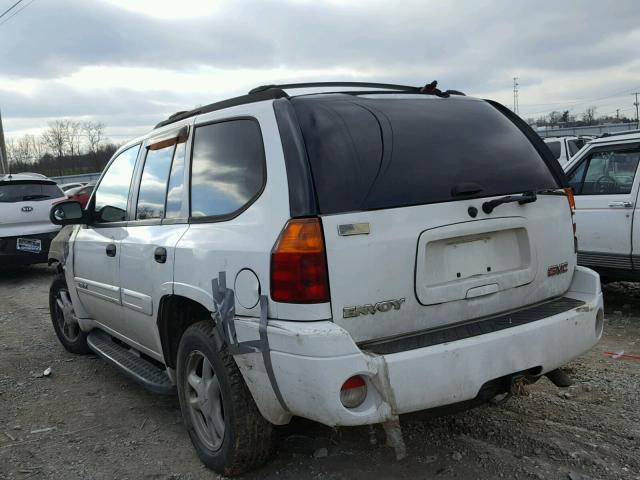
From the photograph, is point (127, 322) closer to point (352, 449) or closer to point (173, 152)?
point (173, 152)

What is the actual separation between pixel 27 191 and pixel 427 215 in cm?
946

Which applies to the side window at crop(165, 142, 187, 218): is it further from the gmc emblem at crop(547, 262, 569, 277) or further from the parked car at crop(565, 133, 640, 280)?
the parked car at crop(565, 133, 640, 280)

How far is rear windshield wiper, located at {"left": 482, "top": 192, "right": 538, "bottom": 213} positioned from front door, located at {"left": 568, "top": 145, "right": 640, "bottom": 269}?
3.23 metres

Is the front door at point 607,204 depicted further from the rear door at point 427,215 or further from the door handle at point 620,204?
the rear door at point 427,215

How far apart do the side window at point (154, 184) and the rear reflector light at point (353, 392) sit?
5.65 feet

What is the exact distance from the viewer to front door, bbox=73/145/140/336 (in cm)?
406

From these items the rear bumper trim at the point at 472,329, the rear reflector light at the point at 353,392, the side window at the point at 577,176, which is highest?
the side window at the point at 577,176

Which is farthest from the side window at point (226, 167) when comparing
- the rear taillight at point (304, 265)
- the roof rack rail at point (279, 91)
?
the rear taillight at point (304, 265)

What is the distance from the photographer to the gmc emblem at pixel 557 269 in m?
3.05

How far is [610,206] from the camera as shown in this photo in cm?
576

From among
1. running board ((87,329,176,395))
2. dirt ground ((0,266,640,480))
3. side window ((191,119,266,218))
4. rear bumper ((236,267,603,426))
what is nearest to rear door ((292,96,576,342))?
rear bumper ((236,267,603,426))

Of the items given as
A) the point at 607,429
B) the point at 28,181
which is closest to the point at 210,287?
Result: the point at 607,429

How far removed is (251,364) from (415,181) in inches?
44.0

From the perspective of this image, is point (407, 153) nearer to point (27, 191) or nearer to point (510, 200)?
point (510, 200)
